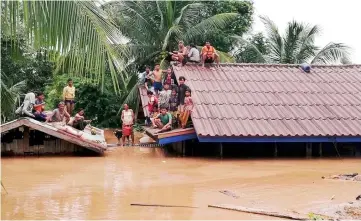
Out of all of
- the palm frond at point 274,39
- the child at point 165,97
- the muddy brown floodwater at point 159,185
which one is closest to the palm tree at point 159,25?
the palm frond at point 274,39

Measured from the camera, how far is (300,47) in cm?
2342

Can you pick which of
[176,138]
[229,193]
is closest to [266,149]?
[176,138]

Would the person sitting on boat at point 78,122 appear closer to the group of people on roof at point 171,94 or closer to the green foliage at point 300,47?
the group of people on roof at point 171,94

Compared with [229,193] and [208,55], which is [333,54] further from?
[229,193]

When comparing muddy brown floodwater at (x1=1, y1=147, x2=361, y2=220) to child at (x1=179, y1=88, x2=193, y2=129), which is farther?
child at (x1=179, y1=88, x2=193, y2=129)

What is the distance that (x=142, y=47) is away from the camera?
70.5ft

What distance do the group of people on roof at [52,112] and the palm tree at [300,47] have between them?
1058 centimetres

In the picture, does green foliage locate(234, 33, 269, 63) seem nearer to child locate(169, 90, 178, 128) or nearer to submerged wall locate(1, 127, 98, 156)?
child locate(169, 90, 178, 128)

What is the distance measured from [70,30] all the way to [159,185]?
4.37 metres

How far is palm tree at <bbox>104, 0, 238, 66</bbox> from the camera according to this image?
21125mm

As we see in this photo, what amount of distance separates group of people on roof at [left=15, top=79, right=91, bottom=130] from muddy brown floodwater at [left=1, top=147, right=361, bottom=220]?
4.03ft

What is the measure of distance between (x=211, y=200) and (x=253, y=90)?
7.27 m

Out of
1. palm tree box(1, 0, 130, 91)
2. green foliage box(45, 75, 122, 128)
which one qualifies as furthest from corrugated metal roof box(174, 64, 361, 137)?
green foliage box(45, 75, 122, 128)

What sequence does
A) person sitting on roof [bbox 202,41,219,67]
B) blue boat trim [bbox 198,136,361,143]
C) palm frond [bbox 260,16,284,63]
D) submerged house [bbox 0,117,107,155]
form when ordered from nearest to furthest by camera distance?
blue boat trim [bbox 198,136,361,143]
submerged house [bbox 0,117,107,155]
person sitting on roof [bbox 202,41,219,67]
palm frond [bbox 260,16,284,63]
